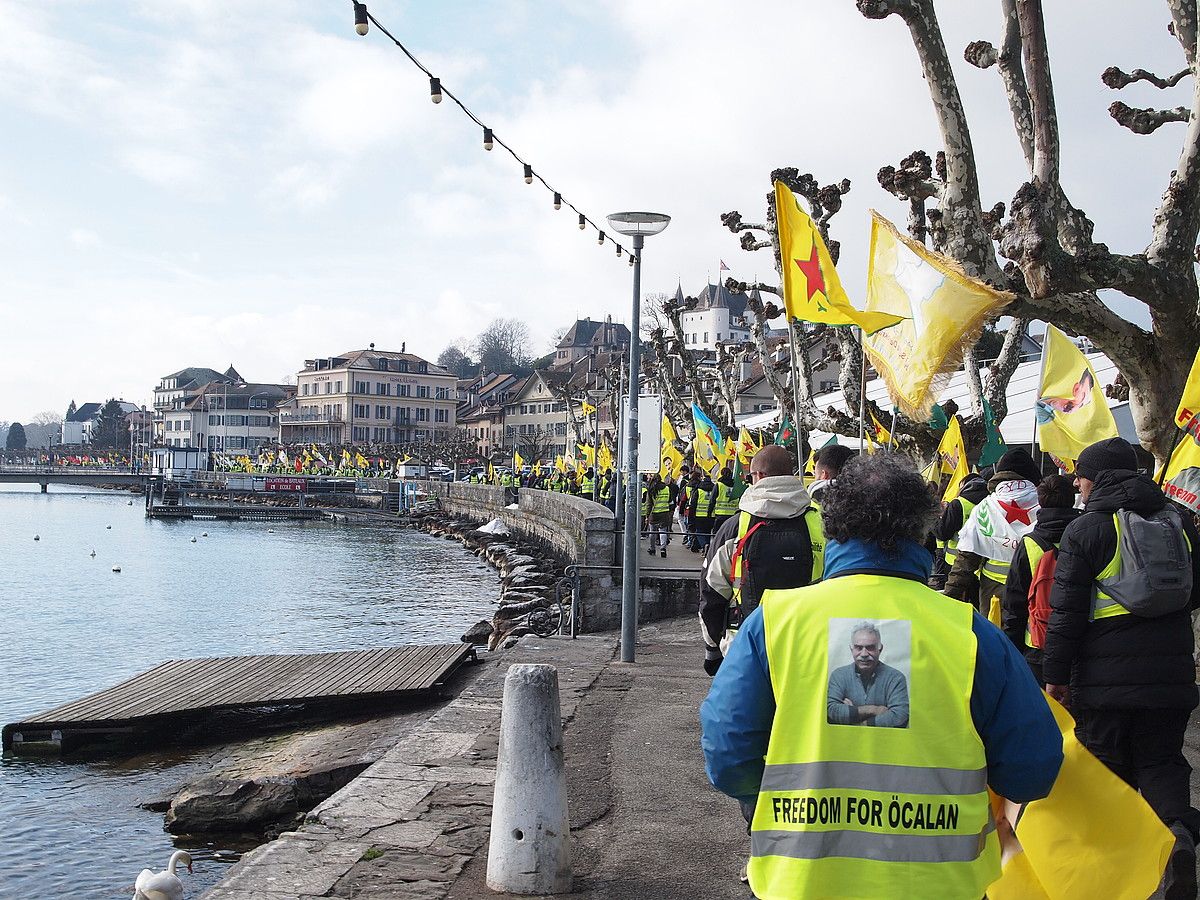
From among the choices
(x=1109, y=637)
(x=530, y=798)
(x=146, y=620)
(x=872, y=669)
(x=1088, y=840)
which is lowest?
(x=146, y=620)

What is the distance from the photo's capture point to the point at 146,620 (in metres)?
30.0

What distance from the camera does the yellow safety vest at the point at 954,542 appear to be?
9070 mm

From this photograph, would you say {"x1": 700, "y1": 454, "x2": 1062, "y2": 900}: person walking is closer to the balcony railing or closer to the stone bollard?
the stone bollard

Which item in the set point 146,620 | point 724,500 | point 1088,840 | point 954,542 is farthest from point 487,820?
point 146,620

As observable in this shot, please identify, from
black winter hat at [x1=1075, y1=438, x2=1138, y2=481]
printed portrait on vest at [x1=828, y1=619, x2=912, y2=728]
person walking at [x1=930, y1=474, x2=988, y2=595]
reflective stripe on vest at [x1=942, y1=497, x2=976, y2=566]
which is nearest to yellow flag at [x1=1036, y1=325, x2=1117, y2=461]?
person walking at [x1=930, y1=474, x2=988, y2=595]

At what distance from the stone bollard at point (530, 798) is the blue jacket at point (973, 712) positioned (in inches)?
100

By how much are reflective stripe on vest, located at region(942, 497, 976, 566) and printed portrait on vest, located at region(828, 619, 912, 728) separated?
6091 mm

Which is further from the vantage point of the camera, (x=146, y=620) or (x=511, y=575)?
(x=511, y=575)

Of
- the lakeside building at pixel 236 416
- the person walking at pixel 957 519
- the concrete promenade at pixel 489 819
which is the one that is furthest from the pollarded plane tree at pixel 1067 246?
the lakeside building at pixel 236 416

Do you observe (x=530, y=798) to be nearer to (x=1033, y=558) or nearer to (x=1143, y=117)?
(x=1033, y=558)

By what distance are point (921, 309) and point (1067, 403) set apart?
3.67 m

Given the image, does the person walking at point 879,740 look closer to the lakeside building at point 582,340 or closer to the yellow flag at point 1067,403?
the yellow flag at point 1067,403

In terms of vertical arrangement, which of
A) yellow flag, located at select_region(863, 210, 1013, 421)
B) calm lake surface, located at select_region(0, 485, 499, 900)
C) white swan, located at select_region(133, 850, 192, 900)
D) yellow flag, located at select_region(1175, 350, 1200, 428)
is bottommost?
calm lake surface, located at select_region(0, 485, 499, 900)

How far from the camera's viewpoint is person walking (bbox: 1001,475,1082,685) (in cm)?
600
